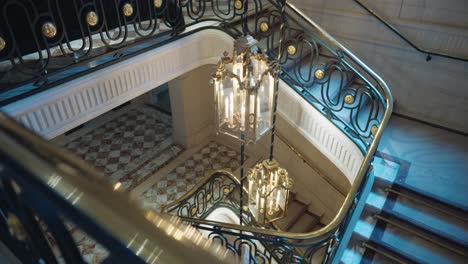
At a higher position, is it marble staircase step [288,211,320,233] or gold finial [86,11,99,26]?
gold finial [86,11,99,26]

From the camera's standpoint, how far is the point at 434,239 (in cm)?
300

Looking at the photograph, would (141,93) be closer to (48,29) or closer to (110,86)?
(110,86)

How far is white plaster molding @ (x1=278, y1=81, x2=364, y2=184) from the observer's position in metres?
3.57

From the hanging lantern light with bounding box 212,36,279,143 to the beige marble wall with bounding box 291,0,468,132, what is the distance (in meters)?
2.47

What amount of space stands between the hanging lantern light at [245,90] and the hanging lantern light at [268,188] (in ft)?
1.91

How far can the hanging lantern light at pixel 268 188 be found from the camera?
337 centimetres

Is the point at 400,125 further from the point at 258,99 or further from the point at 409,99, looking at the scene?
the point at 258,99

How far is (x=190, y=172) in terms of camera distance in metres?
6.83

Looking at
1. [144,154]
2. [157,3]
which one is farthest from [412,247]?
[144,154]

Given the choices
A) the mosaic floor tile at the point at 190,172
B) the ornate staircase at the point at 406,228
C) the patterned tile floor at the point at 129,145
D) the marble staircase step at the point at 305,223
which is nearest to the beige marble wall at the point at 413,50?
the ornate staircase at the point at 406,228

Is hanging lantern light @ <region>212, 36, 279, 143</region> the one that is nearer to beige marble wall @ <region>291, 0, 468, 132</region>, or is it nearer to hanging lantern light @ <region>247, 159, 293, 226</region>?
hanging lantern light @ <region>247, 159, 293, 226</region>

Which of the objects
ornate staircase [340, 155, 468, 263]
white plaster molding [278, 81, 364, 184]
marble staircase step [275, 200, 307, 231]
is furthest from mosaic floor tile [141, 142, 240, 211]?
ornate staircase [340, 155, 468, 263]

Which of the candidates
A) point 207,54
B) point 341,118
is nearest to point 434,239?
point 341,118

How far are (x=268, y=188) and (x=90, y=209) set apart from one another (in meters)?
2.88
